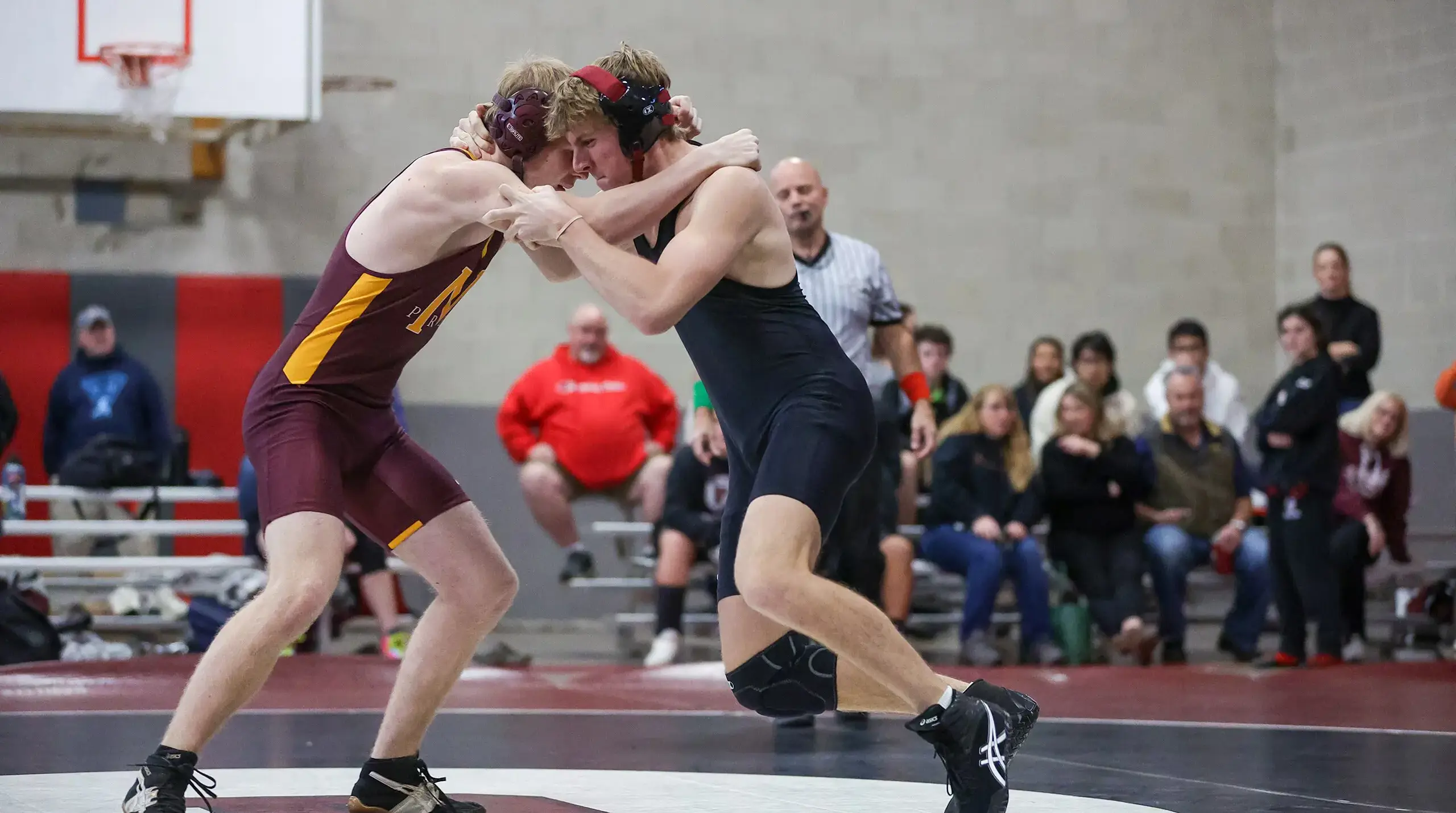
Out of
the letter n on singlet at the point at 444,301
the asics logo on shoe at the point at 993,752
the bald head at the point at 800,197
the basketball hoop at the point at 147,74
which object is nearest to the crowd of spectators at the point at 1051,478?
the bald head at the point at 800,197

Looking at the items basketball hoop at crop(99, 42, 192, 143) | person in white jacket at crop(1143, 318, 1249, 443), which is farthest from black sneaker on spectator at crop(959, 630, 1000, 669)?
basketball hoop at crop(99, 42, 192, 143)

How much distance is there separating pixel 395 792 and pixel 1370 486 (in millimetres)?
5624

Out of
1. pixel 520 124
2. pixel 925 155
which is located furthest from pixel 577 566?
pixel 520 124

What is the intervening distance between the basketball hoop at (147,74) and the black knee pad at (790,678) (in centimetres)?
631

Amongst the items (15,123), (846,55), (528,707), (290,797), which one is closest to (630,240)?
(290,797)

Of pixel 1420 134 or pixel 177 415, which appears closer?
pixel 177 415

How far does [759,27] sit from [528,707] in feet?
20.1

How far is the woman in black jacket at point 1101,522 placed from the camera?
778 cm

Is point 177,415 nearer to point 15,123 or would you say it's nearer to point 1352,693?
point 15,123

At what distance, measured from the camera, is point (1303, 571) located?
7465mm

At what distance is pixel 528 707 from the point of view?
5.93 m

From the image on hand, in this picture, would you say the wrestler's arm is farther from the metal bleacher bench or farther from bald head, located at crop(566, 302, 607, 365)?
bald head, located at crop(566, 302, 607, 365)

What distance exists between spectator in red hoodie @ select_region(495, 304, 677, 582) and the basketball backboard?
182 cm

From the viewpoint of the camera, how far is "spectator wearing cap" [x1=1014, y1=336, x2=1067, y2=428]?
8.92 m
